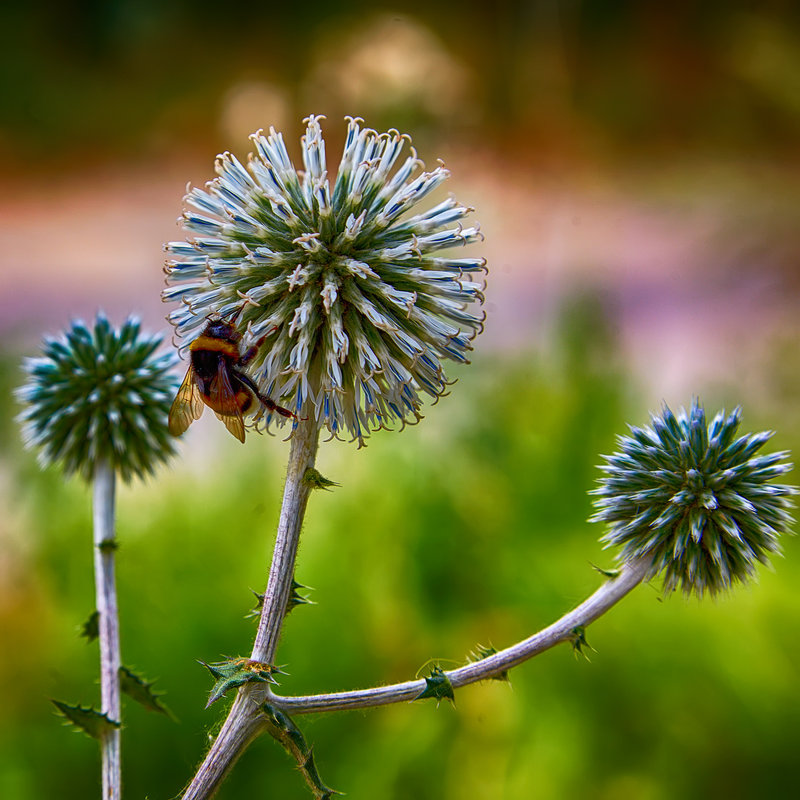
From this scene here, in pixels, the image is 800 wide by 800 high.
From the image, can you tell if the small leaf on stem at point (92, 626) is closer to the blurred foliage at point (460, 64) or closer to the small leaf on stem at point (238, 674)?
the small leaf on stem at point (238, 674)

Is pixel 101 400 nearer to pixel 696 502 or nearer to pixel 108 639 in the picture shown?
pixel 108 639

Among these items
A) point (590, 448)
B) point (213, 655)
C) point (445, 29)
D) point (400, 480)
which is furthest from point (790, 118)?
point (213, 655)

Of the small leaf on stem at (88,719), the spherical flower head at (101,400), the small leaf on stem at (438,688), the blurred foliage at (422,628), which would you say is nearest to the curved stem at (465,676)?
the small leaf on stem at (438,688)

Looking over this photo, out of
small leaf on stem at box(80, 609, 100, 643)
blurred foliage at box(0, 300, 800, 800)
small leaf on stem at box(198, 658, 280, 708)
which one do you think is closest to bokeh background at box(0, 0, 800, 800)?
blurred foliage at box(0, 300, 800, 800)

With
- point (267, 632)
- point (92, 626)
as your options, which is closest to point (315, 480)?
point (267, 632)

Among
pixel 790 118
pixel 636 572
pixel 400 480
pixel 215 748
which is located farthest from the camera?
pixel 790 118

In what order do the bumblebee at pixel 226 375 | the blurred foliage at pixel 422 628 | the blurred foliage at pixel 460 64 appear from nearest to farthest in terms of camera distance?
the bumblebee at pixel 226 375 < the blurred foliage at pixel 422 628 < the blurred foliage at pixel 460 64

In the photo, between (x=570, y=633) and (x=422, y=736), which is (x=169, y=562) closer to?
(x=422, y=736)

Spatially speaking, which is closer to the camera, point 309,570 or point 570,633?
point 570,633
